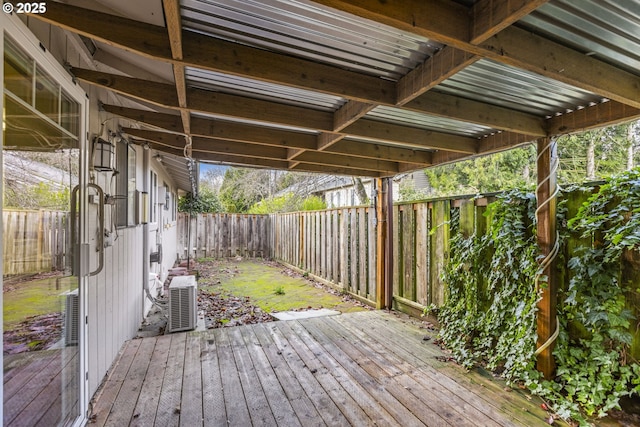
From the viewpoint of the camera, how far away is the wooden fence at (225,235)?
11117mm

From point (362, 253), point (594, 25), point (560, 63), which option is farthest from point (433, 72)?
point (362, 253)

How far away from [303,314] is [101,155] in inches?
136

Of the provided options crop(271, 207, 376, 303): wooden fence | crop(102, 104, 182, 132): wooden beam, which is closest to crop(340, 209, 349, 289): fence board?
crop(271, 207, 376, 303): wooden fence

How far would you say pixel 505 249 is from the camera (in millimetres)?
2992

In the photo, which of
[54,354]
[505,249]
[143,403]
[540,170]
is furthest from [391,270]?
[54,354]

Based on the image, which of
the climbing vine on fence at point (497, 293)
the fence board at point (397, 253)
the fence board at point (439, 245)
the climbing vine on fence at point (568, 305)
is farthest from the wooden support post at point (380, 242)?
the climbing vine on fence at point (568, 305)

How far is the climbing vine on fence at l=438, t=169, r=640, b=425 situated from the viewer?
2.21 m

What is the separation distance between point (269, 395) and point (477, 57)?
2777mm

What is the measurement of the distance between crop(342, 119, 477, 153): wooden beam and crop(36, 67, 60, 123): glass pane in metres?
2.03

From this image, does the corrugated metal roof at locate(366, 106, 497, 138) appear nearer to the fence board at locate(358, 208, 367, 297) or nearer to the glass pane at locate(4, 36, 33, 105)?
the glass pane at locate(4, 36, 33, 105)

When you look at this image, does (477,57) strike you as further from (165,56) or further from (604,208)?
(604,208)

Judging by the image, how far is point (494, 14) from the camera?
1.28 m

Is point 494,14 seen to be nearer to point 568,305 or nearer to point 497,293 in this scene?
point 568,305

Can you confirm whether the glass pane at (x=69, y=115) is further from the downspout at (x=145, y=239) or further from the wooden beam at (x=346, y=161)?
the downspout at (x=145, y=239)
